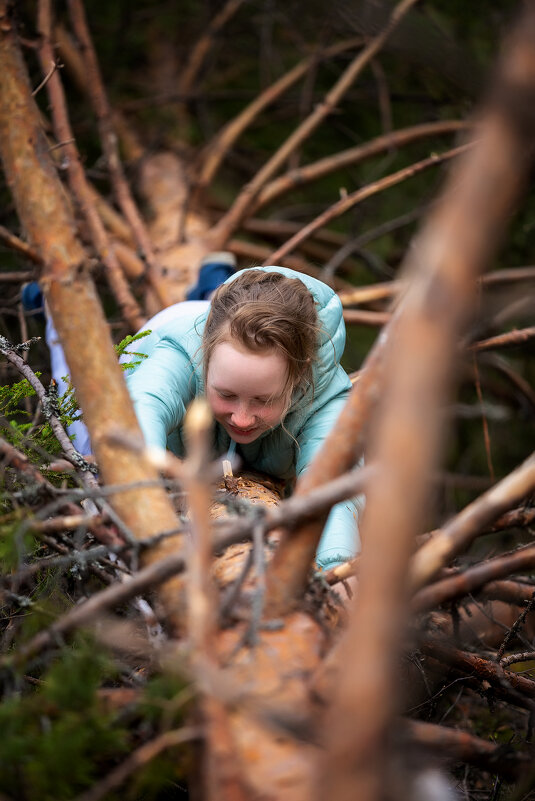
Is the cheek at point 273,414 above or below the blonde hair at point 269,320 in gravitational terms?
below

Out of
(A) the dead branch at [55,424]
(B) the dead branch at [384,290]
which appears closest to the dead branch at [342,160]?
(B) the dead branch at [384,290]

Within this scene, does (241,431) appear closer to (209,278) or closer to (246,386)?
(246,386)

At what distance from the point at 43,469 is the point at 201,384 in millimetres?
750

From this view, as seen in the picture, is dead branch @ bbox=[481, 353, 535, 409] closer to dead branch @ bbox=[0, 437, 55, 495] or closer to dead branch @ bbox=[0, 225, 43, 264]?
dead branch @ bbox=[0, 225, 43, 264]

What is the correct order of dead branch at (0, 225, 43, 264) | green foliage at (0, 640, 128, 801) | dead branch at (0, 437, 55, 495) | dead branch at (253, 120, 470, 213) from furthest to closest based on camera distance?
dead branch at (253, 120, 470, 213) < dead branch at (0, 225, 43, 264) < dead branch at (0, 437, 55, 495) < green foliage at (0, 640, 128, 801)

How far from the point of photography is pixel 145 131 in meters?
4.35

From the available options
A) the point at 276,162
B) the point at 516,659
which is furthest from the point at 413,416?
the point at 276,162

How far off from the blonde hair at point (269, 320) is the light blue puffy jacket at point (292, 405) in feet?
0.24

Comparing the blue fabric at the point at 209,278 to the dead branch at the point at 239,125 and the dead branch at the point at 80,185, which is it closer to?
the dead branch at the point at 80,185

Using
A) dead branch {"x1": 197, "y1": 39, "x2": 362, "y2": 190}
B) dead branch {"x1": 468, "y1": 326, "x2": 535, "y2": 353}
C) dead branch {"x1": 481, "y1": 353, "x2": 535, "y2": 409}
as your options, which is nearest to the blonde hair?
Result: dead branch {"x1": 468, "y1": 326, "x2": 535, "y2": 353}

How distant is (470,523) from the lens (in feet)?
3.58

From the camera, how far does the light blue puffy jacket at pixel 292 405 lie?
2078 millimetres

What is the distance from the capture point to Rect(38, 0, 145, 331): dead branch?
2.83 m

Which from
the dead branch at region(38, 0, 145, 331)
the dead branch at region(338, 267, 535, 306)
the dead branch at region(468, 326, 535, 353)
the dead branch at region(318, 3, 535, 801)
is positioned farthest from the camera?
the dead branch at region(338, 267, 535, 306)
